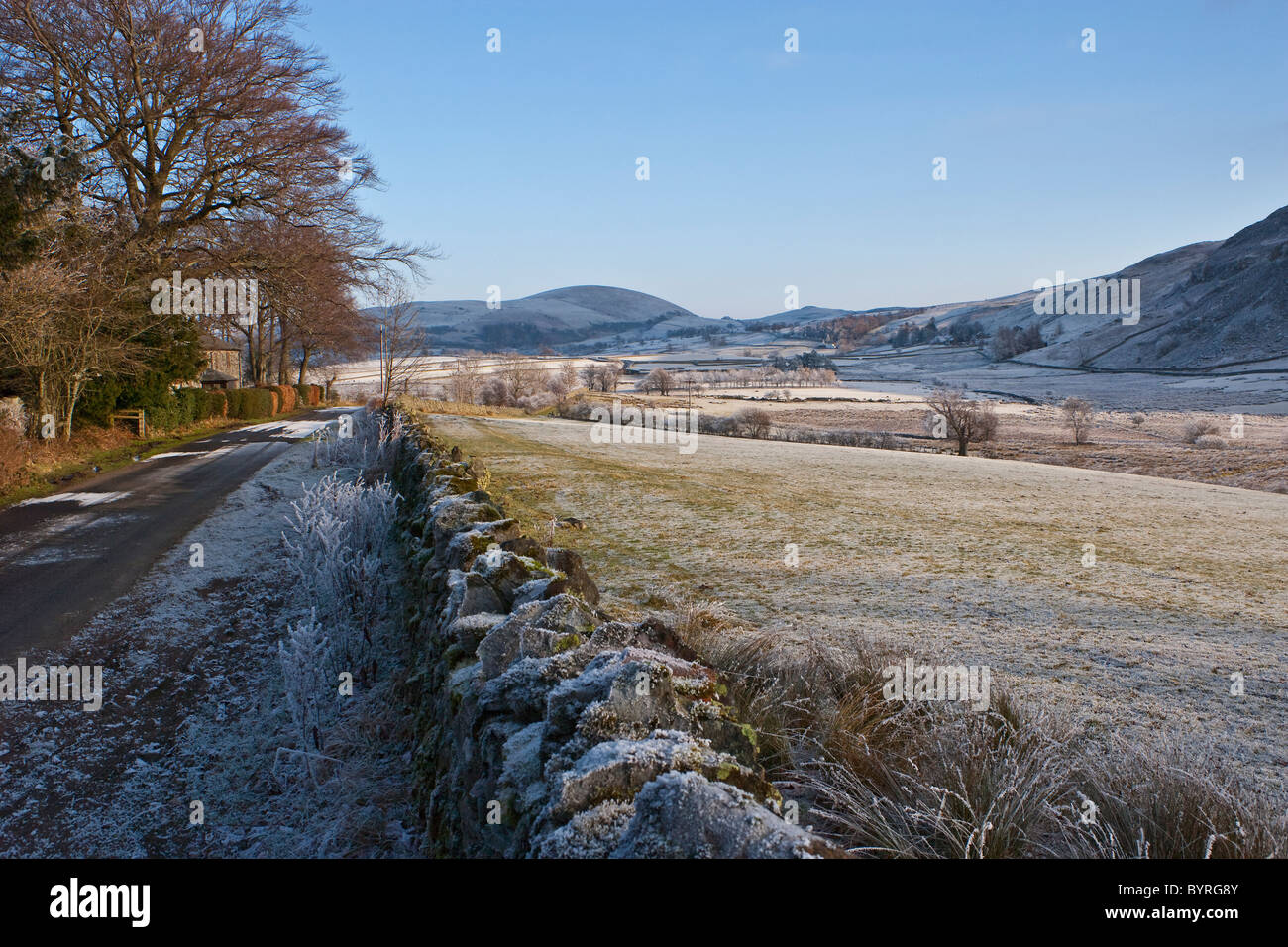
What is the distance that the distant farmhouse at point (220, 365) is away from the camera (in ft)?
142

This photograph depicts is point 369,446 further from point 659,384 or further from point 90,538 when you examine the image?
point 659,384

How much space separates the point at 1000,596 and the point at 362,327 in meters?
55.0

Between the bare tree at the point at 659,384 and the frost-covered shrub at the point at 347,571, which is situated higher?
the bare tree at the point at 659,384

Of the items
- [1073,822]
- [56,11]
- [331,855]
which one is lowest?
[331,855]

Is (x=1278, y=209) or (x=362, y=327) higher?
(x=1278, y=209)

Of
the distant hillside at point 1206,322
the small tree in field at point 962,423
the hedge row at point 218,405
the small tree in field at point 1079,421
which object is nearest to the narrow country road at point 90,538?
the hedge row at point 218,405

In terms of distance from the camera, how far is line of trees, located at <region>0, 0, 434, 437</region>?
16495 millimetres

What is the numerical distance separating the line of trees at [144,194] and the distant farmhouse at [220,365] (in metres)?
18.2

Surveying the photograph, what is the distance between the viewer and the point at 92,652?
6.11m

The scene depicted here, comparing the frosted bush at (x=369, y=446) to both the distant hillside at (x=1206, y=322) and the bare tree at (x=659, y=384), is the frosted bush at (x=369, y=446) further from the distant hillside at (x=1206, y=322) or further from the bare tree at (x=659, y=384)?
the distant hillside at (x=1206, y=322)

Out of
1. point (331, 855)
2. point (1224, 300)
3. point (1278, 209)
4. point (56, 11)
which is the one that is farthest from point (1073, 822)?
point (1278, 209)

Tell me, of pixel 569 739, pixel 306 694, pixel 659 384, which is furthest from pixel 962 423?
pixel 659 384
